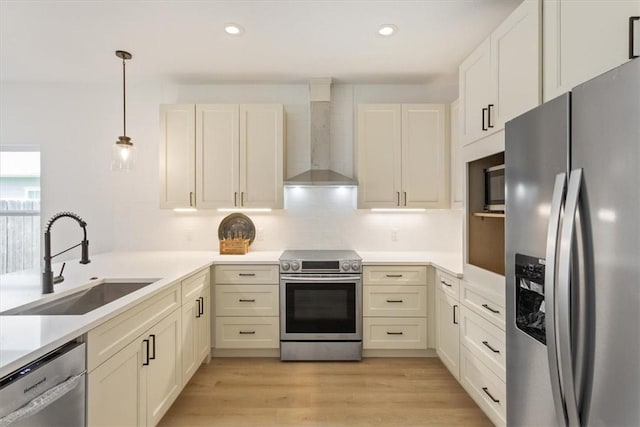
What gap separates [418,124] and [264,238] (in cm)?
191

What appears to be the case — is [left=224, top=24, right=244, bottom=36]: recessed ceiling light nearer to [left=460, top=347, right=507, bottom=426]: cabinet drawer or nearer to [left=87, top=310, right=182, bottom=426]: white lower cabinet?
[left=87, top=310, right=182, bottom=426]: white lower cabinet

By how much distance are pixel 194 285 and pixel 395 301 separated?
166cm

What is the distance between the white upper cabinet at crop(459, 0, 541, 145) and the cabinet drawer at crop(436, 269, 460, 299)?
100cm

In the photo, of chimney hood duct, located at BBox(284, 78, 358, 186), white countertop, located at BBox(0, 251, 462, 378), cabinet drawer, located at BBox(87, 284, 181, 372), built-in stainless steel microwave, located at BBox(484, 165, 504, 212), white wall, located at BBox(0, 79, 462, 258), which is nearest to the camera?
white countertop, located at BBox(0, 251, 462, 378)

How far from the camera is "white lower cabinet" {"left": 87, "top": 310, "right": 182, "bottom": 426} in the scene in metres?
1.34

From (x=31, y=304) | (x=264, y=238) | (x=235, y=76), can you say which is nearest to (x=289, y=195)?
(x=264, y=238)

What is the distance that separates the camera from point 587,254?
93cm

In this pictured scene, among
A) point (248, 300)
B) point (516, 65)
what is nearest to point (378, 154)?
point (516, 65)

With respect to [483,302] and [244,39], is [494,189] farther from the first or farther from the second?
[244,39]

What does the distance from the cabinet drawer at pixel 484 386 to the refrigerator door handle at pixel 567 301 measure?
0.89 meters

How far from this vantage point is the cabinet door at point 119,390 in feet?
4.25

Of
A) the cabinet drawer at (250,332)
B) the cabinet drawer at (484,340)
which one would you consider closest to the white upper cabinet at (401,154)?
the cabinet drawer at (484,340)

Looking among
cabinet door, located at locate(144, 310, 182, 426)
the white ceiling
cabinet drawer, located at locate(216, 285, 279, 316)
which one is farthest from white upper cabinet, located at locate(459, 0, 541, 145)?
cabinet door, located at locate(144, 310, 182, 426)

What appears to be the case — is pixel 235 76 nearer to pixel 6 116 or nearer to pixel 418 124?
pixel 418 124
